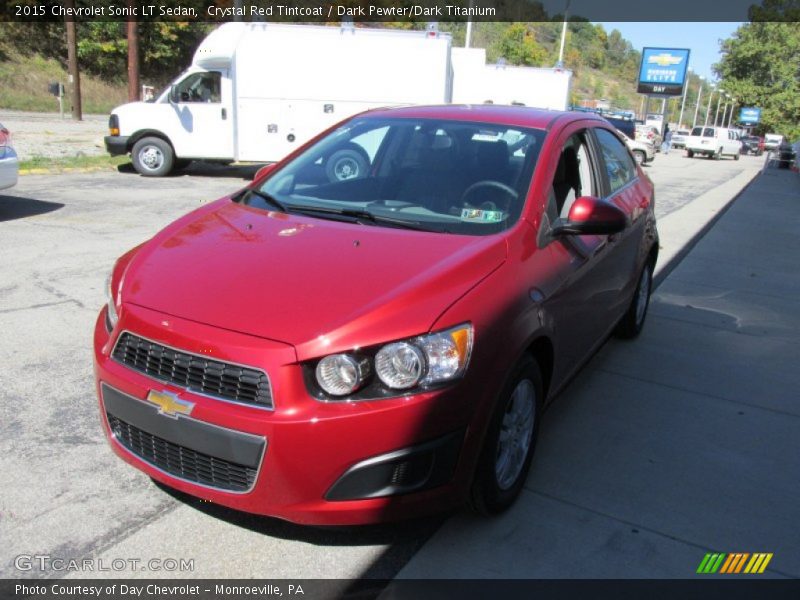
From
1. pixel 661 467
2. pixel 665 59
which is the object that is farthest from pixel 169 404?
pixel 665 59

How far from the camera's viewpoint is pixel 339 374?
2.40 meters

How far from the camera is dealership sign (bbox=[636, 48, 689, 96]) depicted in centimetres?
5469

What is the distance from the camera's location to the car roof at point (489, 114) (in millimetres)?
3863

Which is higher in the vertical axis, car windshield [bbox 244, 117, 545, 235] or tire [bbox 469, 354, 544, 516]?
car windshield [bbox 244, 117, 545, 235]

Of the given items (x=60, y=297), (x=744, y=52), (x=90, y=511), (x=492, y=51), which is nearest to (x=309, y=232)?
(x=90, y=511)

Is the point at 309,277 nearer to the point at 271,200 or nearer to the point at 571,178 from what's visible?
the point at 271,200

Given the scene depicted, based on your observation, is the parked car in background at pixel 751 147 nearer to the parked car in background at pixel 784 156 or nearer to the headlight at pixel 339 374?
the parked car in background at pixel 784 156

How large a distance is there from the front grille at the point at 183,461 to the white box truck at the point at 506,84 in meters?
16.9

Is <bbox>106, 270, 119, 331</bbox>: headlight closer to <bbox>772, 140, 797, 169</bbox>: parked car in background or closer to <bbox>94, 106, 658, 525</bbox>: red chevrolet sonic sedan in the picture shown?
<bbox>94, 106, 658, 525</bbox>: red chevrolet sonic sedan

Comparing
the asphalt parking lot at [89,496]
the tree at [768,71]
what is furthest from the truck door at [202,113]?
the tree at [768,71]

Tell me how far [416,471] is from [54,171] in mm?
12989

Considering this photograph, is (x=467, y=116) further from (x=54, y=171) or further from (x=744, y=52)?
(x=744, y=52)

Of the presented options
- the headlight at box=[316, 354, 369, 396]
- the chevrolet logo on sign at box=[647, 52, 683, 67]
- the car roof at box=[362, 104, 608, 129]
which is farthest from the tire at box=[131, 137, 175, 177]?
the chevrolet logo on sign at box=[647, 52, 683, 67]

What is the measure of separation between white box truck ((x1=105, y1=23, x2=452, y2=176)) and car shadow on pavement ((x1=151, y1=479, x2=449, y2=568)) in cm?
1179
